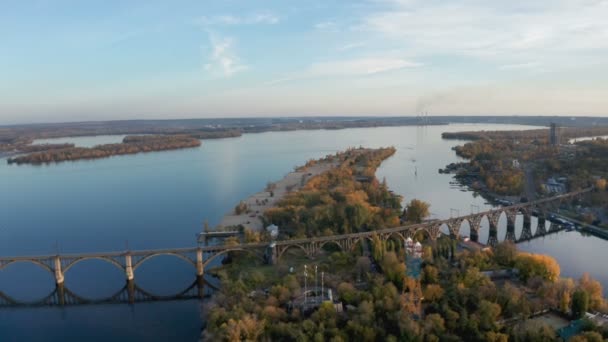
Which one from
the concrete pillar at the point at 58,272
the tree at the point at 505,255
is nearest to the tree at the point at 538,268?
the tree at the point at 505,255

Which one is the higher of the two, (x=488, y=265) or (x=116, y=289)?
(x=488, y=265)

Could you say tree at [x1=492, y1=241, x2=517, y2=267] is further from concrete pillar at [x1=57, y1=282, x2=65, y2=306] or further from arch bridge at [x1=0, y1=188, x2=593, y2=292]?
concrete pillar at [x1=57, y1=282, x2=65, y2=306]

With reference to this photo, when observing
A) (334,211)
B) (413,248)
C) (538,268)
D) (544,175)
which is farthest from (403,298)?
(544,175)

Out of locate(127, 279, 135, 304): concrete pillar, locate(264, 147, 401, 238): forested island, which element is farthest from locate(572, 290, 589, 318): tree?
locate(127, 279, 135, 304): concrete pillar

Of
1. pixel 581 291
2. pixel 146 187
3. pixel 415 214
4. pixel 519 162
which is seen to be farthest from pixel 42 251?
pixel 519 162

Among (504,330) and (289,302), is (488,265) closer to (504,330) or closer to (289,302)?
(504,330)
